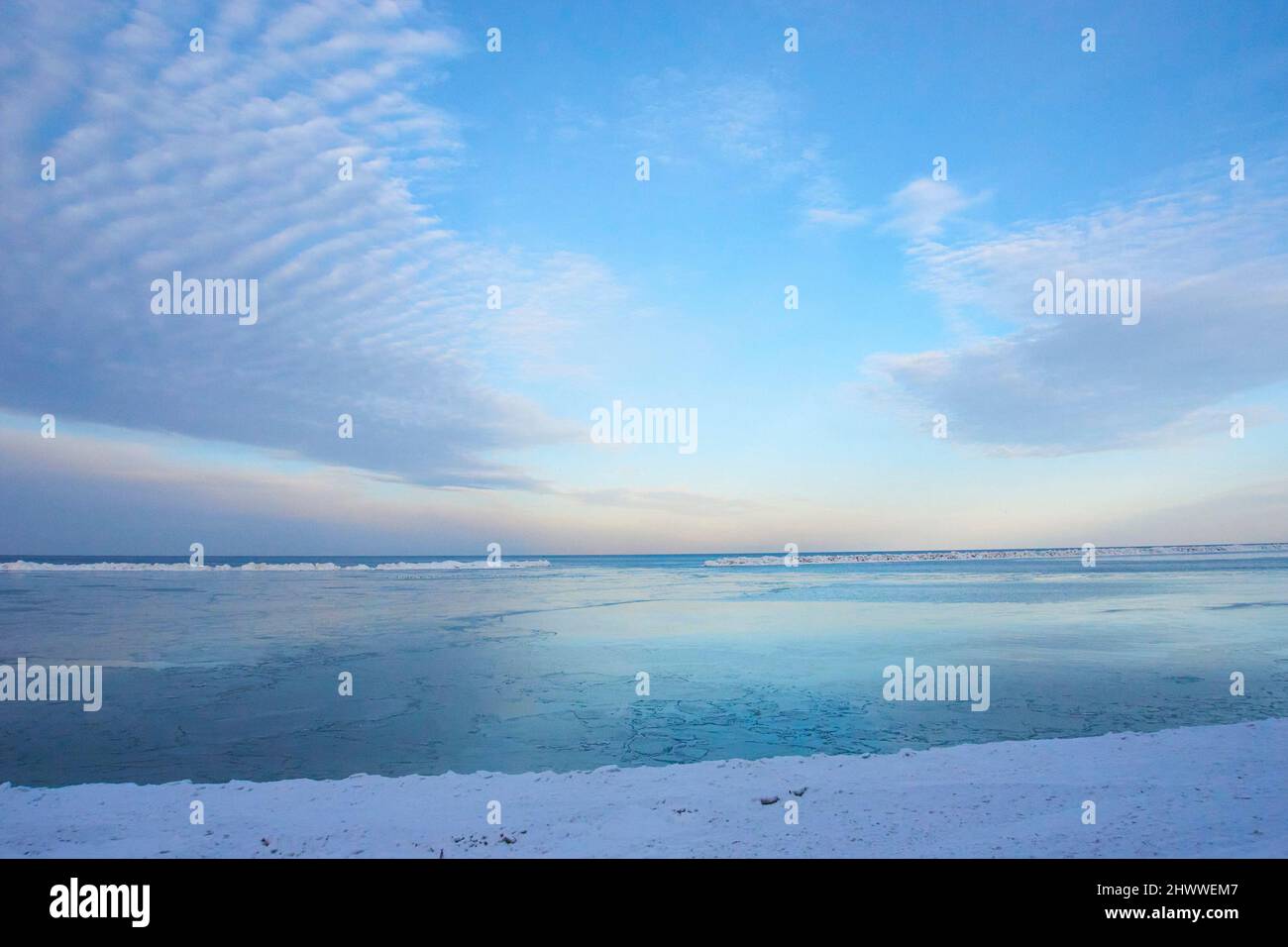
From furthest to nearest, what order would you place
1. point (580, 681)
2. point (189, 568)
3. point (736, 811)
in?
point (189, 568)
point (580, 681)
point (736, 811)

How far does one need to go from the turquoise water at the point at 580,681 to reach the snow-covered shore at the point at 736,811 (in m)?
1.22

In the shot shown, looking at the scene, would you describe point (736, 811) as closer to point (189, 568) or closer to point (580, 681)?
point (580, 681)

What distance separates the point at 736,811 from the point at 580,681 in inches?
310

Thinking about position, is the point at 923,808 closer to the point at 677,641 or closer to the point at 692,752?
the point at 692,752

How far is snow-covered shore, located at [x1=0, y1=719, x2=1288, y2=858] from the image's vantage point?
6.18m

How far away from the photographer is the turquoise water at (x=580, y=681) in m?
9.77

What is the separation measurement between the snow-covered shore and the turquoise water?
48.1 inches

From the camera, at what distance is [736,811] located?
6.96m

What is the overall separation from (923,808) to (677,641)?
12.9 meters

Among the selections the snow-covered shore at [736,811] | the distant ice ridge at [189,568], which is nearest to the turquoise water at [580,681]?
the snow-covered shore at [736,811]

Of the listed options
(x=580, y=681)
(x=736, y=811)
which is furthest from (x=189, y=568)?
(x=736, y=811)

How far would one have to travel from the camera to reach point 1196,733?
9320 millimetres

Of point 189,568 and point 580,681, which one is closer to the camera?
point 580,681
